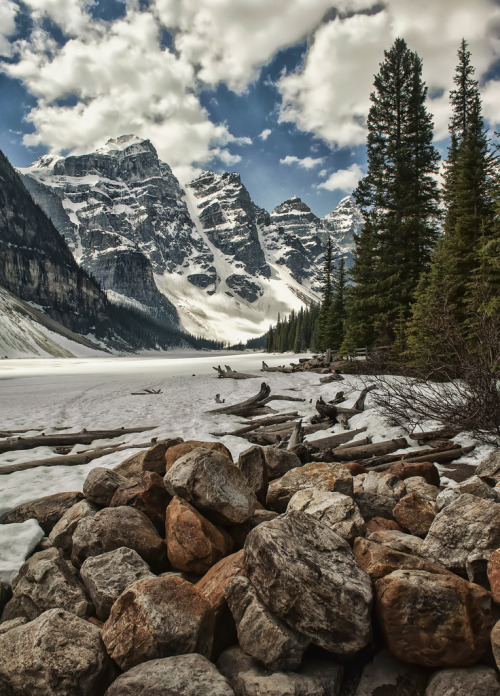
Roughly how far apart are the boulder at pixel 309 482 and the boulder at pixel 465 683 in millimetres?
1745

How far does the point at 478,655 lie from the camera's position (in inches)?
88.9

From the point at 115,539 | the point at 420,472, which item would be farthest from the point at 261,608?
the point at 420,472

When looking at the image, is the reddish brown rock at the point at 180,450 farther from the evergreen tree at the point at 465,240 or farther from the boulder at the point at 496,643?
the evergreen tree at the point at 465,240

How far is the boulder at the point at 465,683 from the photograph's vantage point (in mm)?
2064

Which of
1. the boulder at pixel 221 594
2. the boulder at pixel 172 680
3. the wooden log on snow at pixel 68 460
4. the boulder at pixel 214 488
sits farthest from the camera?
the wooden log on snow at pixel 68 460

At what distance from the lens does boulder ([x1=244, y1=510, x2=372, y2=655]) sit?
2365 mm

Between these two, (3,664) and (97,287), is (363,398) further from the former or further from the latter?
(97,287)

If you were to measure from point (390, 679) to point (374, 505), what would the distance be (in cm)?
169

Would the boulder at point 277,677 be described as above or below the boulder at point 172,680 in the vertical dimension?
below

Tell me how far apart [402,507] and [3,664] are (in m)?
3.33

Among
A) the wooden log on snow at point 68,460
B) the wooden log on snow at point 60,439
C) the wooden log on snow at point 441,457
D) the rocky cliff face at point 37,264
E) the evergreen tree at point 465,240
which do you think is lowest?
the wooden log on snow at point 60,439

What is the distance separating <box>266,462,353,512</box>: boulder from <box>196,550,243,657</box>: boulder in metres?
1.26

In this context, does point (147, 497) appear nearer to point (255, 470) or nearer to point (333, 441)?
point (255, 470)

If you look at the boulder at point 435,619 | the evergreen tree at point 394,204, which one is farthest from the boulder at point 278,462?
the evergreen tree at point 394,204
